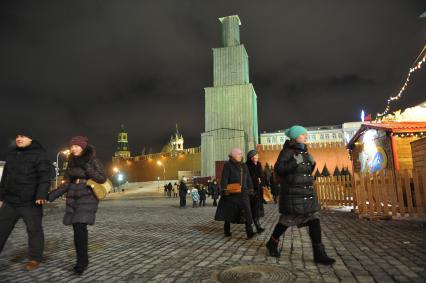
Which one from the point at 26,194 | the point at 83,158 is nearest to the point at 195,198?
the point at 26,194

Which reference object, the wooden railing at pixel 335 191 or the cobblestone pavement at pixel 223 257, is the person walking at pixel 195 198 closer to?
the wooden railing at pixel 335 191

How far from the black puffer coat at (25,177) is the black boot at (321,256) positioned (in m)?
3.32

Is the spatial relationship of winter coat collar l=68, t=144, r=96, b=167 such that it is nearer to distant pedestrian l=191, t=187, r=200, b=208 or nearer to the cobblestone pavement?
the cobblestone pavement

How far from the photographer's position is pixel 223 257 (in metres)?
4.08

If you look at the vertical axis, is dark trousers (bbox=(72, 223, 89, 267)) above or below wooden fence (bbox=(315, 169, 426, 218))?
below

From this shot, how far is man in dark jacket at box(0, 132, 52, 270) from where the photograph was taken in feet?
12.8

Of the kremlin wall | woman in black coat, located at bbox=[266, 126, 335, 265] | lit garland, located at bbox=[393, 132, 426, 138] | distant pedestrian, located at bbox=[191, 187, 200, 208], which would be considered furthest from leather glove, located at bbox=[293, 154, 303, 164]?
the kremlin wall

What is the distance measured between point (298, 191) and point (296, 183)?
96 mm

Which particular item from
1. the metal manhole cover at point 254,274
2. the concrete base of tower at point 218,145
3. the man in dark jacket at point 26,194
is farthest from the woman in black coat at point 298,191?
the concrete base of tower at point 218,145

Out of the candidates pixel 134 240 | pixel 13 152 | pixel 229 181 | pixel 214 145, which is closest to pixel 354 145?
pixel 229 181

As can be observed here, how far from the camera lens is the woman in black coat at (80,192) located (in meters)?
3.65

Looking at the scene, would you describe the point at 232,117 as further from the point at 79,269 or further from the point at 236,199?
the point at 79,269

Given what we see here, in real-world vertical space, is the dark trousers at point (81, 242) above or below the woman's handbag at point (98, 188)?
below

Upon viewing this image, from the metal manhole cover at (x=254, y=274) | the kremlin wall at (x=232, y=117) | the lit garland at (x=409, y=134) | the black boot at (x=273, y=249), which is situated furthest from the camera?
the kremlin wall at (x=232, y=117)
